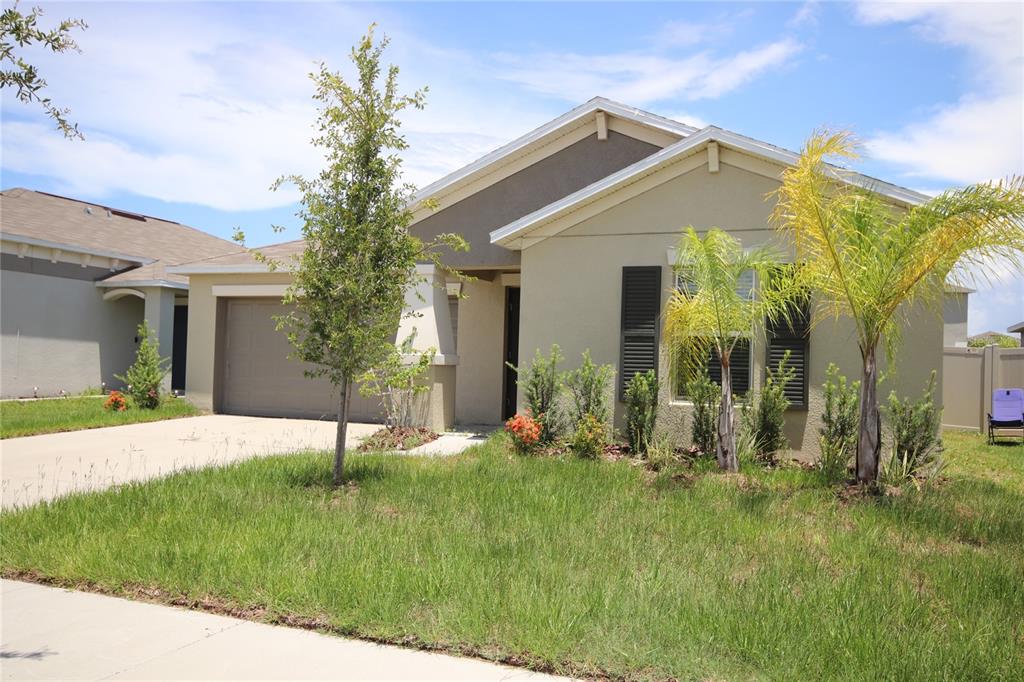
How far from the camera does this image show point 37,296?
1917 cm

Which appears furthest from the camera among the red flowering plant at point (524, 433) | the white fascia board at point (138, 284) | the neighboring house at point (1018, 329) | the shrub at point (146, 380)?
the neighboring house at point (1018, 329)

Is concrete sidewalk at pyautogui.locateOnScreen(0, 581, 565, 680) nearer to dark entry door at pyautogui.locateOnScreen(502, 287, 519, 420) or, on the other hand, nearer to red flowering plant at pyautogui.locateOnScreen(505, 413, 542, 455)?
red flowering plant at pyautogui.locateOnScreen(505, 413, 542, 455)

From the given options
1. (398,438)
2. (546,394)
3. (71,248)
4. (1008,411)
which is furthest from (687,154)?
(71,248)

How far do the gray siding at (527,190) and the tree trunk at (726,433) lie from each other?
17.0 feet

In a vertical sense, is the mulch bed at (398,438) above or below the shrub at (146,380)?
below

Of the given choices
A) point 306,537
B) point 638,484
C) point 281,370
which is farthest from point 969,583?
point 281,370

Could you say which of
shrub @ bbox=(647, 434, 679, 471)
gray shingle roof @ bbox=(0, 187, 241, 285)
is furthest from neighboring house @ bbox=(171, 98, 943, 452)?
gray shingle roof @ bbox=(0, 187, 241, 285)

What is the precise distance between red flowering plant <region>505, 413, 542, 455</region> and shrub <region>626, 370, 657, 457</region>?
1.33 metres

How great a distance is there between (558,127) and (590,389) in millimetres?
5272

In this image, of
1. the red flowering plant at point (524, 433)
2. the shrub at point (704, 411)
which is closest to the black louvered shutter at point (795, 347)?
the shrub at point (704, 411)

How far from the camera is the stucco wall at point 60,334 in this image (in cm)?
1862

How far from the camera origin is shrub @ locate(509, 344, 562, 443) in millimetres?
11055

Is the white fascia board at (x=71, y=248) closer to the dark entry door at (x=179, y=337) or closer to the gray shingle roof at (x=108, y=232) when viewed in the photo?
the gray shingle roof at (x=108, y=232)

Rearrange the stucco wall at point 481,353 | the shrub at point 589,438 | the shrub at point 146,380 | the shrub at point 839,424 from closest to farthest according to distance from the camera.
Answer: the shrub at point 839,424
the shrub at point 589,438
the stucco wall at point 481,353
the shrub at point 146,380
